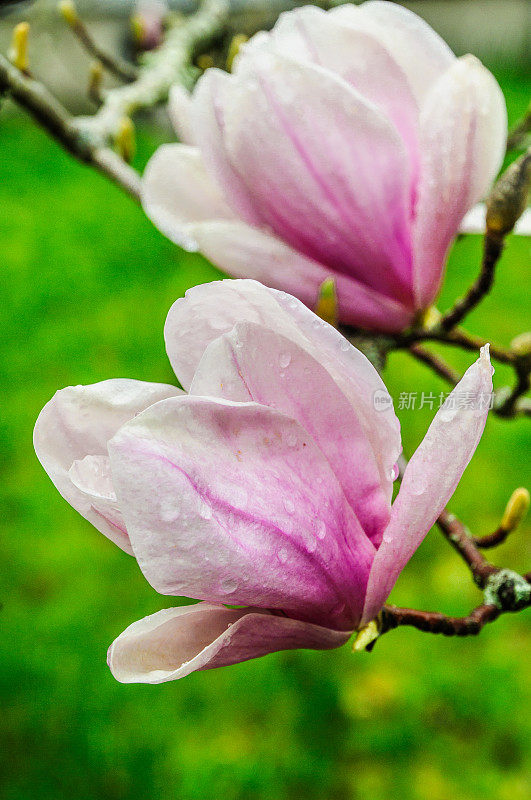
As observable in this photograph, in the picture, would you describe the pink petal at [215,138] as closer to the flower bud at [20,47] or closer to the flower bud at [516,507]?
the flower bud at [516,507]

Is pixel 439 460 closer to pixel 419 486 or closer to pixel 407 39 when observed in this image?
pixel 419 486

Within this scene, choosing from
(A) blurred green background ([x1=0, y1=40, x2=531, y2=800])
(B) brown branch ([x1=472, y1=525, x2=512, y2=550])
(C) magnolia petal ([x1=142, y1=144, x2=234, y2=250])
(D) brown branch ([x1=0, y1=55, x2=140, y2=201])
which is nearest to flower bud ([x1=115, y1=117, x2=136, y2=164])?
(D) brown branch ([x1=0, y1=55, x2=140, y2=201])

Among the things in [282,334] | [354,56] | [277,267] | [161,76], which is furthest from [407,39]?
[161,76]

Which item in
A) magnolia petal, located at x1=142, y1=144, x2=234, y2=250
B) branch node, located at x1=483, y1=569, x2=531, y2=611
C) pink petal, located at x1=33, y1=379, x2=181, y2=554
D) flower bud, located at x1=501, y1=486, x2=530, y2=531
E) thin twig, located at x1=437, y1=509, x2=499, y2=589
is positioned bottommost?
flower bud, located at x1=501, y1=486, x2=530, y2=531

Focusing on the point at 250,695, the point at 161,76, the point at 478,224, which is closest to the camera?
the point at 478,224

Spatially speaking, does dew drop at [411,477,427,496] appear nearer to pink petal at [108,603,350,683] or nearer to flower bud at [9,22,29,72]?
pink petal at [108,603,350,683]

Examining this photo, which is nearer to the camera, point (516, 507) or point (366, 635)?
point (366, 635)
